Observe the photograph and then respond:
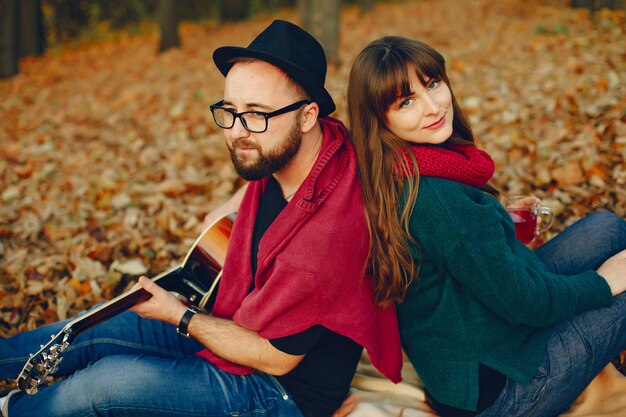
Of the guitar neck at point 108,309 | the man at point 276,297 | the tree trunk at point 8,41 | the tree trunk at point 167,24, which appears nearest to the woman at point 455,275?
the man at point 276,297

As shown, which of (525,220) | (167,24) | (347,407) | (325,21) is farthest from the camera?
(167,24)

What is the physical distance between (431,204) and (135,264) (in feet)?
8.35

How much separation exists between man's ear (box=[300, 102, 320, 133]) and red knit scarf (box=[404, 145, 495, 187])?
0.47 metres

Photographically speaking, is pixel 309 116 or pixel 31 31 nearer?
pixel 309 116

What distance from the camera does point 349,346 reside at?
7.73 ft

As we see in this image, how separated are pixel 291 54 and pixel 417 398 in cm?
171

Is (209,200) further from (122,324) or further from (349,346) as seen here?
(349,346)

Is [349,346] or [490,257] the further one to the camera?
[349,346]

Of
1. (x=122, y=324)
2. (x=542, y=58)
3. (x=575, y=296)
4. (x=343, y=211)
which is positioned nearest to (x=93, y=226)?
(x=122, y=324)

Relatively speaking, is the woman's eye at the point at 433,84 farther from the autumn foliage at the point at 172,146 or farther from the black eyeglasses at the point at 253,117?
the autumn foliage at the point at 172,146

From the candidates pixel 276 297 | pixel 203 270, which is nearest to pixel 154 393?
pixel 276 297

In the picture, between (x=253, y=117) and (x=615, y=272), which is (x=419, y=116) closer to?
(x=253, y=117)

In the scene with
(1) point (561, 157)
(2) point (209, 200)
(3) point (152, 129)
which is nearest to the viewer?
(1) point (561, 157)

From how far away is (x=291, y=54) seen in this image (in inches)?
88.3
